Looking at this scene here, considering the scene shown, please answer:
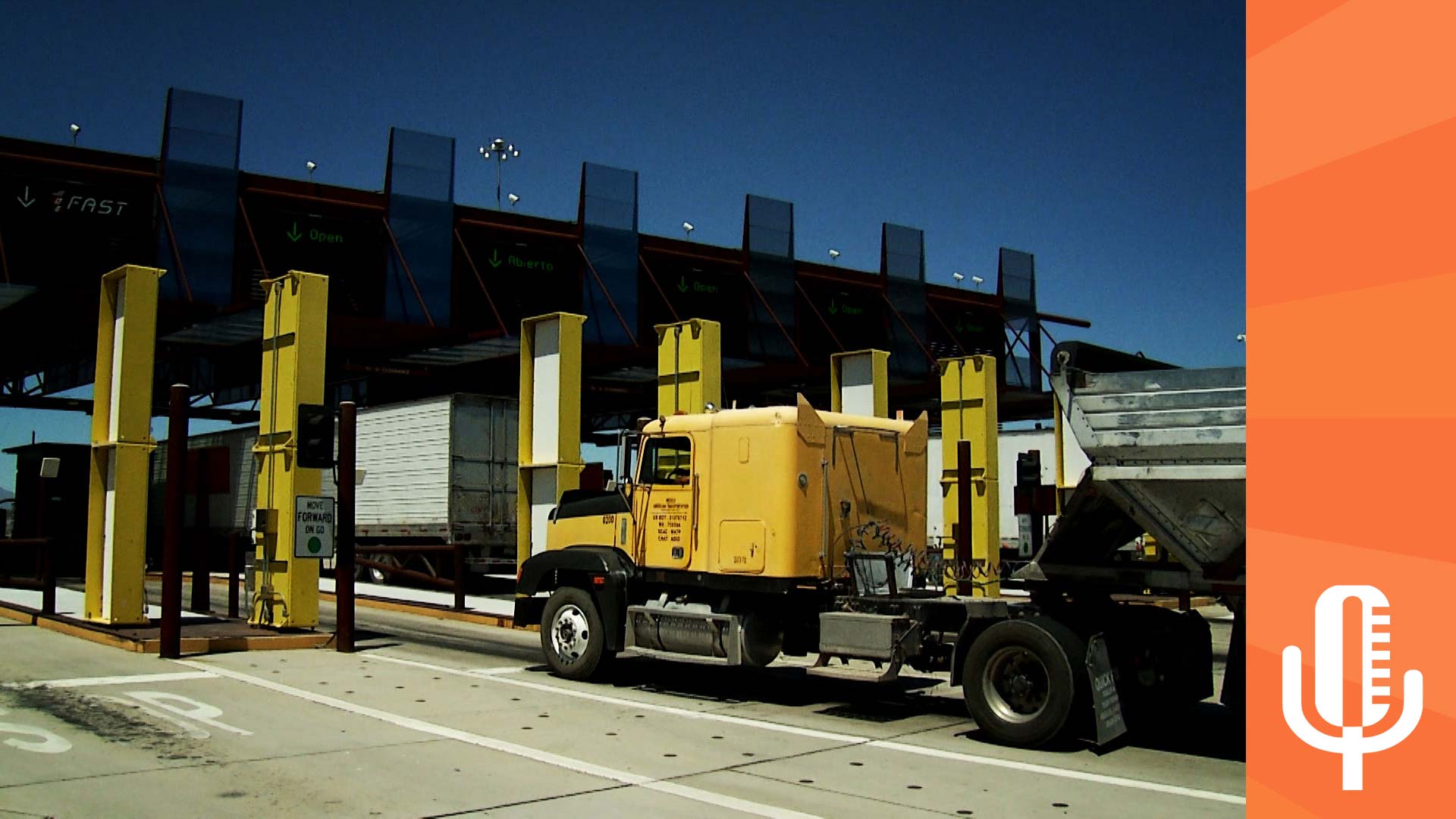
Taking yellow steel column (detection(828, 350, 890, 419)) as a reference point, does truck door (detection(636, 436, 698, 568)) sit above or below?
below

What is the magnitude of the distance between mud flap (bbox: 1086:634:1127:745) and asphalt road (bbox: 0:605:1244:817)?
9.8 inches

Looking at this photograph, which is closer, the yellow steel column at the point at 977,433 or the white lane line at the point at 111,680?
the white lane line at the point at 111,680

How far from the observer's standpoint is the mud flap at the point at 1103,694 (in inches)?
352

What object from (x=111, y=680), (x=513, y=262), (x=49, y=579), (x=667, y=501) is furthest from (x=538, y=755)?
(x=513, y=262)

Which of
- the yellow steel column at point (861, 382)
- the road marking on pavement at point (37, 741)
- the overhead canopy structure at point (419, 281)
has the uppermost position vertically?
the overhead canopy structure at point (419, 281)

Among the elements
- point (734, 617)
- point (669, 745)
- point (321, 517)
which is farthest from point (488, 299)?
point (669, 745)

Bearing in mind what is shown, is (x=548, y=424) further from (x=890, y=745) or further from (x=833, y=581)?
(x=890, y=745)

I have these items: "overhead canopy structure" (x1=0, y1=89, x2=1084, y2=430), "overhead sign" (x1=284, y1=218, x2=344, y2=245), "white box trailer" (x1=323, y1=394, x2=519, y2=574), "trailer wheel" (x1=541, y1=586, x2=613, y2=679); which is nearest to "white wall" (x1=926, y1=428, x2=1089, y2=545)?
"overhead canopy structure" (x1=0, y1=89, x2=1084, y2=430)

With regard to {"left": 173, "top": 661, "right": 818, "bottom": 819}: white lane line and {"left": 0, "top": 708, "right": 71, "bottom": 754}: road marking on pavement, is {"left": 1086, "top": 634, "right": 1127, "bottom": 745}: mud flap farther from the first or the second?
{"left": 0, "top": 708, "right": 71, "bottom": 754}: road marking on pavement

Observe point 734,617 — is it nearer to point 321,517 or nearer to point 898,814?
point 898,814

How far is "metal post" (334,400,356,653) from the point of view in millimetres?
14922

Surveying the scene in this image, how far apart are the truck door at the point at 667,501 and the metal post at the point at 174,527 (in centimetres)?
552

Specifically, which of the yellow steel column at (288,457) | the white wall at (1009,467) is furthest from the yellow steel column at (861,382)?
the yellow steel column at (288,457)

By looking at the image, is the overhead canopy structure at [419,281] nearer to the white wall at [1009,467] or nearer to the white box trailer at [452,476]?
the white box trailer at [452,476]
